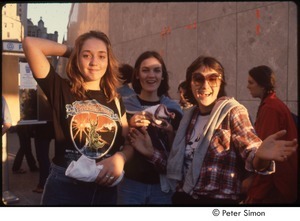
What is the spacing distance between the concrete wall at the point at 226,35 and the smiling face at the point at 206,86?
2.65 feet

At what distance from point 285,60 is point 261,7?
21.1 inches

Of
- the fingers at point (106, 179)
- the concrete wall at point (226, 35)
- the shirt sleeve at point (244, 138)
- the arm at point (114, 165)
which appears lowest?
the fingers at point (106, 179)

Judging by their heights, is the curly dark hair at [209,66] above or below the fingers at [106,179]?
above

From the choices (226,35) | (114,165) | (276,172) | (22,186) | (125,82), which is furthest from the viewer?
(22,186)

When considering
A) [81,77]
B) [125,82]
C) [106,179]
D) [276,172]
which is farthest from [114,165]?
[276,172]

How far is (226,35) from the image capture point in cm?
339

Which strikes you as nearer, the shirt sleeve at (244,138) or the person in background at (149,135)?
the shirt sleeve at (244,138)

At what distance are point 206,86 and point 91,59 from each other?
542mm

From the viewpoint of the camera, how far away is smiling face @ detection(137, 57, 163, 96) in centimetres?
177

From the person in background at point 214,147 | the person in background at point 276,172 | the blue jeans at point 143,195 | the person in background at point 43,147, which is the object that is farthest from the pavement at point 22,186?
the person in background at point 276,172

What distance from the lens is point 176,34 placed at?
401 cm

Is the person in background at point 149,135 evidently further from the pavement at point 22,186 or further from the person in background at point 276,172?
the pavement at point 22,186

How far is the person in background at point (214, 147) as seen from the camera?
146cm

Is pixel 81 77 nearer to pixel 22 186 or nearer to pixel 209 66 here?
pixel 209 66
